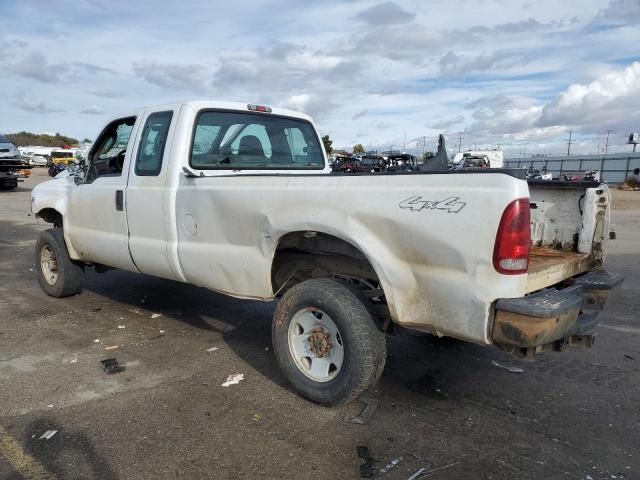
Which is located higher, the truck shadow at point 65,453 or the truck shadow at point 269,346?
the truck shadow at point 65,453

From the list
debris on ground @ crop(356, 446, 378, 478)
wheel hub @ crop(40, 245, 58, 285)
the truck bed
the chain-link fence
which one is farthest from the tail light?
the chain-link fence

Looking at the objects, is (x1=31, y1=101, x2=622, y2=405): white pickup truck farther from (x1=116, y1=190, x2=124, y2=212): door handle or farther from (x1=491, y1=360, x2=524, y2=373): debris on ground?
(x1=491, y1=360, x2=524, y2=373): debris on ground

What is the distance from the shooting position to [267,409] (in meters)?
3.66

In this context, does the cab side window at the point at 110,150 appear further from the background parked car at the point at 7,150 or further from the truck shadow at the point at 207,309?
the background parked car at the point at 7,150

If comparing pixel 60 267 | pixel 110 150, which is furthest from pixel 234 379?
pixel 60 267

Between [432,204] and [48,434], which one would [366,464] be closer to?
[432,204]

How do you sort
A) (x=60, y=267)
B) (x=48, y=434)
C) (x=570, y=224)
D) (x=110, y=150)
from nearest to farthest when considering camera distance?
(x=48, y=434), (x=570, y=224), (x=110, y=150), (x=60, y=267)

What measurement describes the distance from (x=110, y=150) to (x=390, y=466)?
169 inches

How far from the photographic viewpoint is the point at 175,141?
4.57 m

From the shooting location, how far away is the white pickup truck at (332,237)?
290 centimetres

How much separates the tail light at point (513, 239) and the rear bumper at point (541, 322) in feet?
0.61

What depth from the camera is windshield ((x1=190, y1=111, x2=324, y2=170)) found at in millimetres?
4719

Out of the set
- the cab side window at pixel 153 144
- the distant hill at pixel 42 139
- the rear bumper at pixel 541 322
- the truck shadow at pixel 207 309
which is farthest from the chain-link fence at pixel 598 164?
the distant hill at pixel 42 139

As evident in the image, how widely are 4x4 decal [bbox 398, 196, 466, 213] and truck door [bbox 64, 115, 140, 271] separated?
298cm
